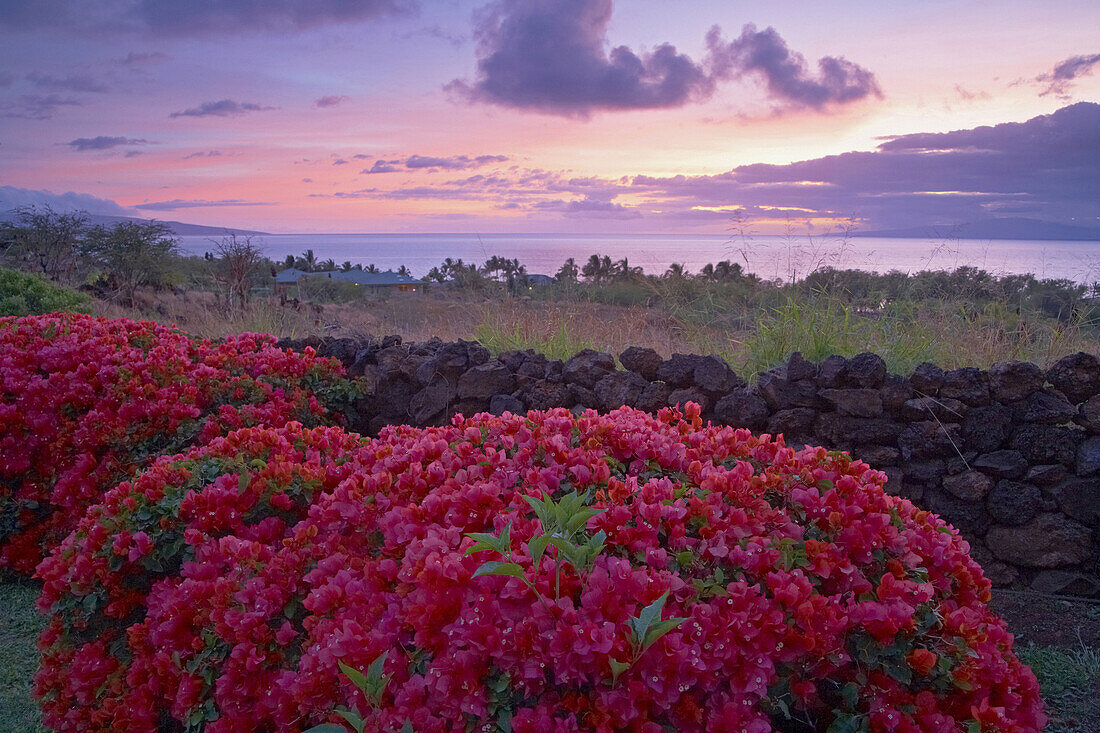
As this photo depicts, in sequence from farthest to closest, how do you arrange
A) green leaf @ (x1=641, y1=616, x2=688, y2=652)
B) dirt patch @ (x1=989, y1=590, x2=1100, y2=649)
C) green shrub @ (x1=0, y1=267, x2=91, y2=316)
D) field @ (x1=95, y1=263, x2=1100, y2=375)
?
1. green shrub @ (x1=0, y1=267, x2=91, y2=316)
2. field @ (x1=95, y1=263, x2=1100, y2=375)
3. dirt patch @ (x1=989, y1=590, x2=1100, y2=649)
4. green leaf @ (x1=641, y1=616, x2=688, y2=652)

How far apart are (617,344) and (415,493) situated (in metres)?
3.53

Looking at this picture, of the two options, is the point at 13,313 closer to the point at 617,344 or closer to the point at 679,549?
the point at 617,344

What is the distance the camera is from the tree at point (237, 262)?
32.0 ft

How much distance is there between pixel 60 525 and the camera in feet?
11.8

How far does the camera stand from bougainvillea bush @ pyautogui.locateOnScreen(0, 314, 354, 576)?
11.6 feet

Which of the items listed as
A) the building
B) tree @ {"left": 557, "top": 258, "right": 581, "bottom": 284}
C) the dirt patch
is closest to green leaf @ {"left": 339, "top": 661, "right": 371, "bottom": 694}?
the dirt patch

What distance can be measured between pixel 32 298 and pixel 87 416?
5181 mm

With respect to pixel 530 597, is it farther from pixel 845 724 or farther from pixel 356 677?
pixel 845 724

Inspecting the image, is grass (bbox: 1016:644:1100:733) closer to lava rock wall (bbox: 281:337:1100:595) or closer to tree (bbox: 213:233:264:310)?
lava rock wall (bbox: 281:337:1100:595)

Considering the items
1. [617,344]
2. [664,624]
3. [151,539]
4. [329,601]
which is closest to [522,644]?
[664,624]

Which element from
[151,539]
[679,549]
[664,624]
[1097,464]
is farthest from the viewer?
[1097,464]

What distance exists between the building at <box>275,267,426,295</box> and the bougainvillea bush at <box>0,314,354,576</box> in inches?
509

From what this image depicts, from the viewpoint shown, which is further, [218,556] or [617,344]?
[617,344]

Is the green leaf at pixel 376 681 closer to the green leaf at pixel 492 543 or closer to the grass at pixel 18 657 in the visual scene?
the green leaf at pixel 492 543
